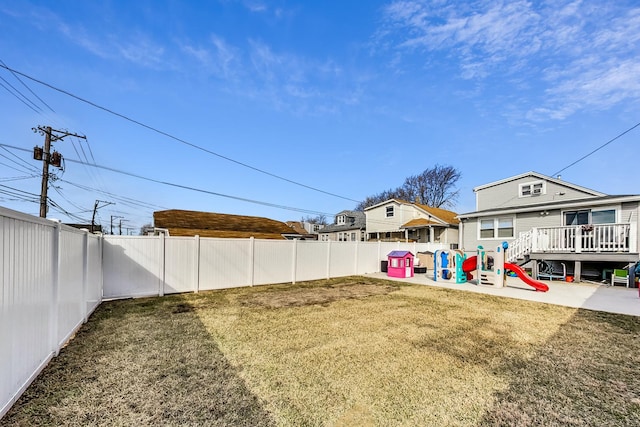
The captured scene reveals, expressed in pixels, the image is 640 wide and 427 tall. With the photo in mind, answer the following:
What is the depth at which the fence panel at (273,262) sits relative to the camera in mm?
10375

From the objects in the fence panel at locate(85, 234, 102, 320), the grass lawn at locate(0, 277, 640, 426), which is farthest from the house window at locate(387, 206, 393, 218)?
the fence panel at locate(85, 234, 102, 320)

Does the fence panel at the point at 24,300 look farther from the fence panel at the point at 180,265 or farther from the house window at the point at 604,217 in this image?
the house window at the point at 604,217

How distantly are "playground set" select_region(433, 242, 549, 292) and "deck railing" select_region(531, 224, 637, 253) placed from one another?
1.99 m

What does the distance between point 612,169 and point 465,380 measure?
17.7 metres

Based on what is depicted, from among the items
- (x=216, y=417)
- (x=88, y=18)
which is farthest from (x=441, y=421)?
(x=88, y=18)

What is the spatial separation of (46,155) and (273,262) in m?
12.3

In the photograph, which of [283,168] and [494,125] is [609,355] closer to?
[494,125]

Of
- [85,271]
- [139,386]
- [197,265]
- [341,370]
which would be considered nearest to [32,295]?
[139,386]

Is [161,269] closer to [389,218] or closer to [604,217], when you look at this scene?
[604,217]

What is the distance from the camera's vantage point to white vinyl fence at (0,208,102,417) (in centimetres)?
234

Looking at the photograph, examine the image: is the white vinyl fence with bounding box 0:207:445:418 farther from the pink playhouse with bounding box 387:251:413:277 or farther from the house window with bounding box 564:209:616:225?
the house window with bounding box 564:209:616:225

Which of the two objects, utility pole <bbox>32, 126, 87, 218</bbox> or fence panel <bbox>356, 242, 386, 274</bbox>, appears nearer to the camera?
utility pole <bbox>32, 126, 87, 218</bbox>

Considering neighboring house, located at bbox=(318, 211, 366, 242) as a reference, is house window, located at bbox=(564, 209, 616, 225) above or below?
above

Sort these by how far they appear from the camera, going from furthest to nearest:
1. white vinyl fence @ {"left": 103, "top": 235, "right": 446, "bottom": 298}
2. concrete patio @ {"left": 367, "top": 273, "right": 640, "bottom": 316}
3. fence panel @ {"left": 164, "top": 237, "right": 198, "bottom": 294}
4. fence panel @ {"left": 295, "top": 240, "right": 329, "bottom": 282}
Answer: fence panel @ {"left": 295, "top": 240, "right": 329, "bottom": 282} → fence panel @ {"left": 164, "top": 237, "right": 198, "bottom": 294} → white vinyl fence @ {"left": 103, "top": 235, "right": 446, "bottom": 298} → concrete patio @ {"left": 367, "top": 273, "right": 640, "bottom": 316}
